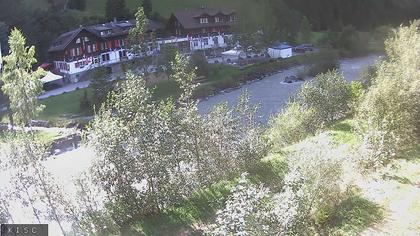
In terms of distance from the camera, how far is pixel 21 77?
21.8 m

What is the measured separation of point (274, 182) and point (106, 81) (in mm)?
28044

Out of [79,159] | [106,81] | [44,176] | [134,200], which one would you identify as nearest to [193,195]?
[134,200]

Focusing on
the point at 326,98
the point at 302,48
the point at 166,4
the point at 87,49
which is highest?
the point at 166,4

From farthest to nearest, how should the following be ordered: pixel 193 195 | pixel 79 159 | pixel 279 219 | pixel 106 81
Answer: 1. pixel 106 81
2. pixel 79 159
3. pixel 193 195
4. pixel 279 219

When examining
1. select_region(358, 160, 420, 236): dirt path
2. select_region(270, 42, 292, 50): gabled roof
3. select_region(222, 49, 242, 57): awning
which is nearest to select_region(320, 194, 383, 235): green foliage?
select_region(358, 160, 420, 236): dirt path

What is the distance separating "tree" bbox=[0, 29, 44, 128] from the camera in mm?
20703

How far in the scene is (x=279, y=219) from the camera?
7.58m

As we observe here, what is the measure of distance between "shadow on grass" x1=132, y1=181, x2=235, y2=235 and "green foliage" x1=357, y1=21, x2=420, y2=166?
153 inches

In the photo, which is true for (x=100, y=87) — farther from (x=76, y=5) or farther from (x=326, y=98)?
(x=76, y=5)

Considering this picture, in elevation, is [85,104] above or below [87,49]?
below

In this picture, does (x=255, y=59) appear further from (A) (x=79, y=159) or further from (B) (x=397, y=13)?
(B) (x=397, y=13)

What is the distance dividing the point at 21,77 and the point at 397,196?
17311 millimetres

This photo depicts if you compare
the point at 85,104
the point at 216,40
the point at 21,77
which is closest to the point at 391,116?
the point at 21,77

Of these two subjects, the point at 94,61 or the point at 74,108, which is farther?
the point at 94,61
